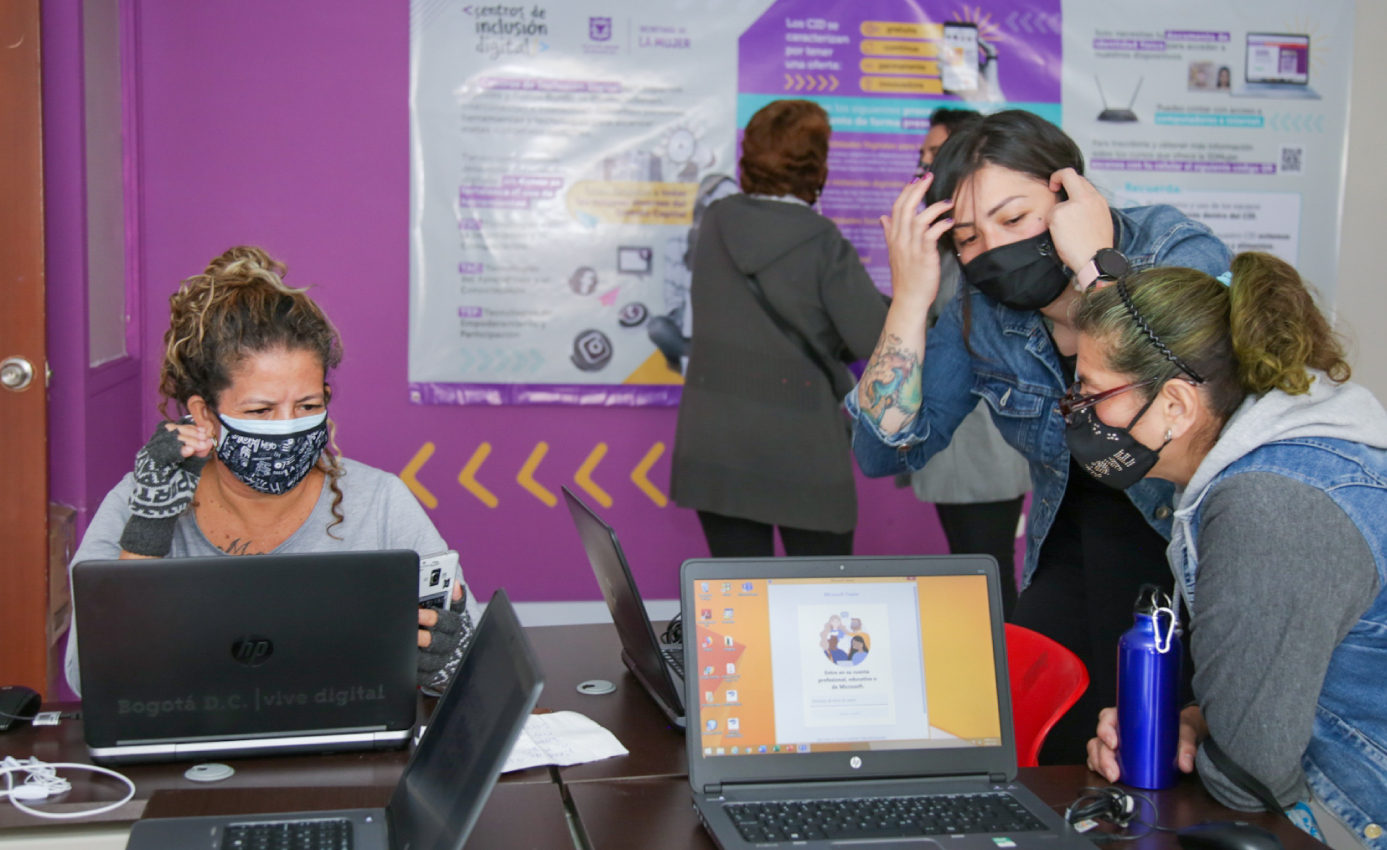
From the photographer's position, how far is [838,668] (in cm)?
130

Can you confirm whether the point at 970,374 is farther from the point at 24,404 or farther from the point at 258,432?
the point at 24,404

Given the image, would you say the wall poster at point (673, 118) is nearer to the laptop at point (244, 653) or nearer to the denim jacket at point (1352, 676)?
the laptop at point (244, 653)

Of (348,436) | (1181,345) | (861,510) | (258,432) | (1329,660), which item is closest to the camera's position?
(1329,660)

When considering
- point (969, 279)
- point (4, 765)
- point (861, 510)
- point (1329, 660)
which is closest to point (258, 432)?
point (4, 765)

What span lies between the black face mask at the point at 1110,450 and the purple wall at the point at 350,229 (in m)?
2.25

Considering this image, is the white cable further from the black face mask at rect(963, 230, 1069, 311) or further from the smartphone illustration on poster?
the smartphone illustration on poster

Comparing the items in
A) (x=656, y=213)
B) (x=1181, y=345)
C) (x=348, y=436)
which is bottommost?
(x=348, y=436)

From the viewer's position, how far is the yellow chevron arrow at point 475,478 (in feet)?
11.8

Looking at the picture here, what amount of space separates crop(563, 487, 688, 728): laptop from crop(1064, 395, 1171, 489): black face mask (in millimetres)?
611

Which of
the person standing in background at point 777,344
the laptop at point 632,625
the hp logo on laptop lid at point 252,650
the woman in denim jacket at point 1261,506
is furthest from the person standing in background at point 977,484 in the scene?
the hp logo on laptop lid at point 252,650

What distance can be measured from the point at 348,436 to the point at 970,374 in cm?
218

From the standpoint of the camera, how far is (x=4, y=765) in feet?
4.26

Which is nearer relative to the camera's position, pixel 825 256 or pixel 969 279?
pixel 969 279

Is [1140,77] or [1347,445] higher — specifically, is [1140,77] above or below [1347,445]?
above
